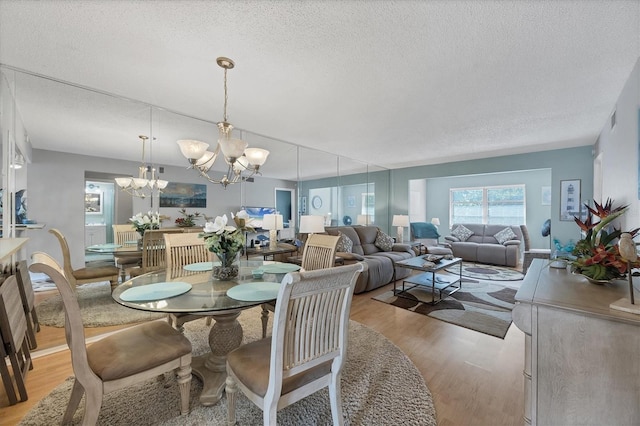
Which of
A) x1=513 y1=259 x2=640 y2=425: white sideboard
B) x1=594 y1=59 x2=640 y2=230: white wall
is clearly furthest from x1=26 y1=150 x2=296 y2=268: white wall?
x1=594 y1=59 x2=640 y2=230: white wall

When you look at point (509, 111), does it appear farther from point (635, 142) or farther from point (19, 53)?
point (19, 53)

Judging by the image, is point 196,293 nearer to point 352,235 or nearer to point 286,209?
point 286,209

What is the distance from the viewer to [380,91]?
262 centimetres

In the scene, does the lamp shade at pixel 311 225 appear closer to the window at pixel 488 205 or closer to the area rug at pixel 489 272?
the area rug at pixel 489 272

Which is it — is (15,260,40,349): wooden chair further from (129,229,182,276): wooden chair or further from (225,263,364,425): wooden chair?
(225,263,364,425): wooden chair

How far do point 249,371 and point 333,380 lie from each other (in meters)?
0.44

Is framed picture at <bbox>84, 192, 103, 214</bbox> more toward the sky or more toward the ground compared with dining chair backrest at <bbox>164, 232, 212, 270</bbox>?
more toward the sky

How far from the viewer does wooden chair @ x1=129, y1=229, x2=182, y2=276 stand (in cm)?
290

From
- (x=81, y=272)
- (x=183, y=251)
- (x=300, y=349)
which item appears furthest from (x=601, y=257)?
(x=81, y=272)

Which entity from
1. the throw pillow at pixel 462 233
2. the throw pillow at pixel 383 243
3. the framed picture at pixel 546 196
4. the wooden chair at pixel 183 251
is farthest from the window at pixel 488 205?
the wooden chair at pixel 183 251

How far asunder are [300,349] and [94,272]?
115 inches

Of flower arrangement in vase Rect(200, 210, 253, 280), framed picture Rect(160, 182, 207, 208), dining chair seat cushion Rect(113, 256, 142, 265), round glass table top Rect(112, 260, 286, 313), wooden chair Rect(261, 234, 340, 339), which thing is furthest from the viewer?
framed picture Rect(160, 182, 207, 208)

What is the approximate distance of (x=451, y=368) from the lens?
198 centimetres

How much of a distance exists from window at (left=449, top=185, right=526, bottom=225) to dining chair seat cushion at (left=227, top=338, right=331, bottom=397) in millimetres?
7812
